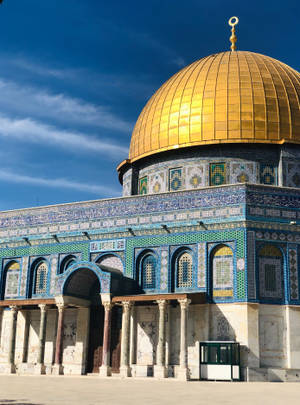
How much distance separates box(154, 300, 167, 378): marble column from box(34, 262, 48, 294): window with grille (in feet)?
20.5

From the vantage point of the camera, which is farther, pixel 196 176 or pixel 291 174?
pixel 196 176

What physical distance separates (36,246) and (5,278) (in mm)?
2219

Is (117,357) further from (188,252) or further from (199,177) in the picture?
(199,177)

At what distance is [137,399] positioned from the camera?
1141 cm

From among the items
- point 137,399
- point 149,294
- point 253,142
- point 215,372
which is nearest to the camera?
point 137,399

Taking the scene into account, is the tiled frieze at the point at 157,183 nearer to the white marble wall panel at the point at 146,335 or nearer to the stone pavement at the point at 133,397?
the white marble wall panel at the point at 146,335

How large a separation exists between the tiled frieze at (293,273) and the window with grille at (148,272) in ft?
17.4

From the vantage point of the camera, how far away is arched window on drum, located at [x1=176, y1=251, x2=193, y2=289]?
70.5ft

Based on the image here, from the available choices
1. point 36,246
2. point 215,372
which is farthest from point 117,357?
point 36,246

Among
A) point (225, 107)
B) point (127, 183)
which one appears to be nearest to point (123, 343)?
point (127, 183)

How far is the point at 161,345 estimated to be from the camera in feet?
65.6

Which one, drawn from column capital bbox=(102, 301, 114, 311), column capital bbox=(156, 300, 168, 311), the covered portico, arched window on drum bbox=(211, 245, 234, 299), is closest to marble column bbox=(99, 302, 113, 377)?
column capital bbox=(102, 301, 114, 311)

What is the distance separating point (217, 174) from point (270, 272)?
5909 mm

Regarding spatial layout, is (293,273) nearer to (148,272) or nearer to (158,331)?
(158,331)
